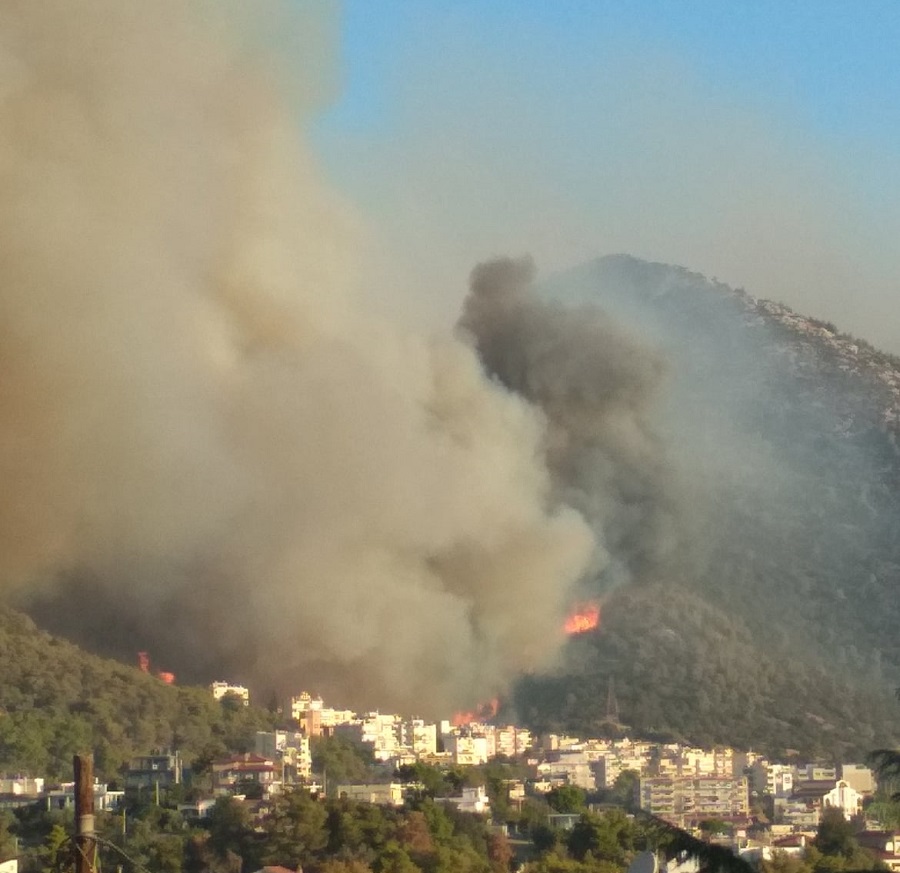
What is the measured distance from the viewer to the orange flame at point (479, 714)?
7544 centimetres

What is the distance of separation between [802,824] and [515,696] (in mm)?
16811

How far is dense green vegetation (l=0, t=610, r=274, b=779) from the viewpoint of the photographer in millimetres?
63156

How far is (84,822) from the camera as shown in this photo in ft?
69.8

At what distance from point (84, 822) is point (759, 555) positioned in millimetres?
69227

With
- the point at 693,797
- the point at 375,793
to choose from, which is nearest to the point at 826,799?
the point at 693,797

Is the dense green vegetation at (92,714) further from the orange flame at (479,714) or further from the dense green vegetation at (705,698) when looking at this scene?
the dense green vegetation at (705,698)

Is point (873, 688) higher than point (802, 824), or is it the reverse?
point (873, 688)

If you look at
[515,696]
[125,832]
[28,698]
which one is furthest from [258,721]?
[125,832]

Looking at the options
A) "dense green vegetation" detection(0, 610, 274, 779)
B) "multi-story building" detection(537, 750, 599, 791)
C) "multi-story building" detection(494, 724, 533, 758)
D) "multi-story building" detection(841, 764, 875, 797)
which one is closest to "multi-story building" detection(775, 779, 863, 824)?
"multi-story building" detection(841, 764, 875, 797)

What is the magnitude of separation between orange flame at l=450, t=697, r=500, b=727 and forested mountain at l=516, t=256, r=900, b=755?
1.05m

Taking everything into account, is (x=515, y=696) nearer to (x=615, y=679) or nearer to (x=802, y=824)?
(x=615, y=679)

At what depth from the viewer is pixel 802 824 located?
63344mm

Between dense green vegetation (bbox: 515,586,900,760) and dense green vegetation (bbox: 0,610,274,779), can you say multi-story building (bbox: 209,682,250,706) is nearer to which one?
dense green vegetation (bbox: 0,610,274,779)

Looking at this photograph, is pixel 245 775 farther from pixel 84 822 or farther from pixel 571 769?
pixel 84 822
